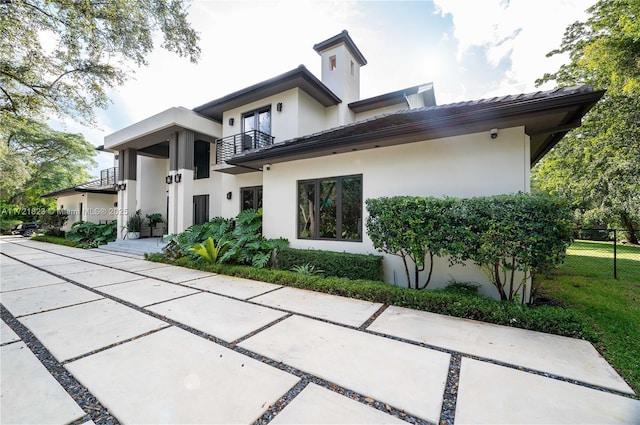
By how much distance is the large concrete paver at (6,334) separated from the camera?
116 inches

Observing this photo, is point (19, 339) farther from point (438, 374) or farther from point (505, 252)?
point (505, 252)

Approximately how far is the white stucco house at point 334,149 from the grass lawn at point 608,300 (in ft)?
4.87

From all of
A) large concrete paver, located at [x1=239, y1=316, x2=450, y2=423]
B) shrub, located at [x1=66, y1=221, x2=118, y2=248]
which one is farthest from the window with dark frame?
shrub, located at [x1=66, y1=221, x2=118, y2=248]

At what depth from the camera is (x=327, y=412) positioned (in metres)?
1.84

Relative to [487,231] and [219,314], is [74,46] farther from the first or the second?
[487,231]

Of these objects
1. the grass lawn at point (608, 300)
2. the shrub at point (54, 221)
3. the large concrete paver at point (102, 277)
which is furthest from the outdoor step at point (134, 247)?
the grass lawn at point (608, 300)

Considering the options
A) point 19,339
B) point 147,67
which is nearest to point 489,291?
point 19,339

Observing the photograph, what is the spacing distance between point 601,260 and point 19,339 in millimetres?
14195

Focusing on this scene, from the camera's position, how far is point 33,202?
2528cm

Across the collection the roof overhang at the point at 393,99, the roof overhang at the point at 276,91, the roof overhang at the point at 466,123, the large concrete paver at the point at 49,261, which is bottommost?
the large concrete paver at the point at 49,261

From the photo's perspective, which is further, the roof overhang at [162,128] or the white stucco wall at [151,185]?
the white stucco wall at [151,185]

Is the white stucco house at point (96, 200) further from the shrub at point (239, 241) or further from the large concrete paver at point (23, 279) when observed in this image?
the shrub at point (239, 241)

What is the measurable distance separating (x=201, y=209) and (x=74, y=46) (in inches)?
290

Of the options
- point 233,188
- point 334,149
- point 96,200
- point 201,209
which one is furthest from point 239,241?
point 96,200
